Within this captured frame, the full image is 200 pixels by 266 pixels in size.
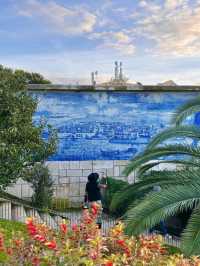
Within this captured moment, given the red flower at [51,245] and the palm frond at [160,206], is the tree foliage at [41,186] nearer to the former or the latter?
the palm frond at [160,206]

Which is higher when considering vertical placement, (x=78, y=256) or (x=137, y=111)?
(x=137, y=111)

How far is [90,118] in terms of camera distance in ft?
48.0

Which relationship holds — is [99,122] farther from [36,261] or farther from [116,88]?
[36,261]

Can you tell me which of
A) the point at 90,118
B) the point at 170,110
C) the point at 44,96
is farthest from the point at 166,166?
the point at 44,96

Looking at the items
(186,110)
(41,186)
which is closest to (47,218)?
(41,186)

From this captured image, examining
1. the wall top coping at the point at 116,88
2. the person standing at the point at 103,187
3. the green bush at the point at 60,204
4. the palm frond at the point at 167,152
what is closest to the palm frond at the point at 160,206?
the palm frond at the point at 167,152

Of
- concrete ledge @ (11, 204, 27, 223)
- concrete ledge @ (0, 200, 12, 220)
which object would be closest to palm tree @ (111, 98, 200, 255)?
concrete ledge @ (11, 204, 27, 223)

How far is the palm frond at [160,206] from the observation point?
307 inches

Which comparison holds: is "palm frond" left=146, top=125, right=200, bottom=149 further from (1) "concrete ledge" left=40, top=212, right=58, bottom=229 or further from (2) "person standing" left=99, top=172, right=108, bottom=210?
(2) "person standing" left=99, top=172, right=108, bottom=210

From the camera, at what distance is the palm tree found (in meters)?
7.77

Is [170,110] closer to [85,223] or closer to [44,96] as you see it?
[44,96]

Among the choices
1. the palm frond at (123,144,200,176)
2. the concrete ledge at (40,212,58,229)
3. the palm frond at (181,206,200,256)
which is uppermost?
the palm frond at (123,144,200,176)

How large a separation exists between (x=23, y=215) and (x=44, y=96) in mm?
4409

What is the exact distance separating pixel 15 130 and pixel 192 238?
364 cm
